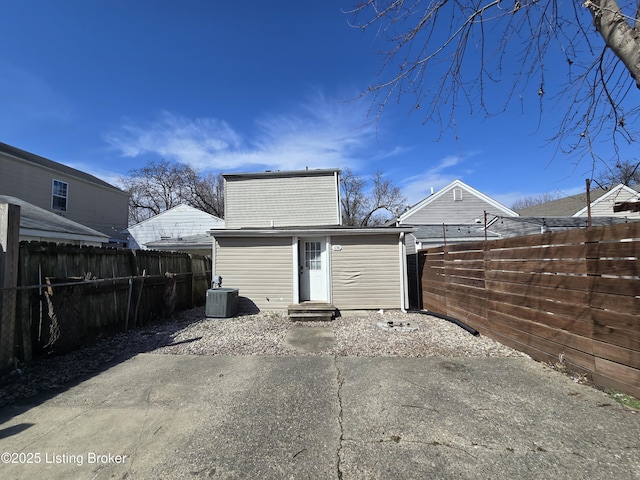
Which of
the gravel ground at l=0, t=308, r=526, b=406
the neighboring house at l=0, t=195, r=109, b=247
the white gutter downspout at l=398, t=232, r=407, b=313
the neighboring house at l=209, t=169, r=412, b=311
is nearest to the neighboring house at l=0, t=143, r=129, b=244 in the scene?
the neighboring house at l=0, t=195, r=109, b=247

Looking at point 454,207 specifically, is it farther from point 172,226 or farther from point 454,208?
point 172,226

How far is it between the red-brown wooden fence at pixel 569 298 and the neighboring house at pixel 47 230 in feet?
41.3

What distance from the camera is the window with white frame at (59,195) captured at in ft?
53.4

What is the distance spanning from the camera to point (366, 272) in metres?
9.23

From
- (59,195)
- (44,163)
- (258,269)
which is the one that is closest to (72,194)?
(59,195)

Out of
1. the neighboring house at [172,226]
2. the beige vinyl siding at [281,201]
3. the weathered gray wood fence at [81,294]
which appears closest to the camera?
the weathered gray wood fence at [81,294]

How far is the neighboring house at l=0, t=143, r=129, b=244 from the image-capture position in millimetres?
14453

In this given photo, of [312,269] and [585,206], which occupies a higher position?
[585,206]

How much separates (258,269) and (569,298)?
7354 mm

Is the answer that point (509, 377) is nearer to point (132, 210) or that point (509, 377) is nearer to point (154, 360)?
point (154, 360)

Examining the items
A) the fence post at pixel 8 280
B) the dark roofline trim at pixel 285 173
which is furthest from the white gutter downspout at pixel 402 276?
the fence post at pixel 8 280

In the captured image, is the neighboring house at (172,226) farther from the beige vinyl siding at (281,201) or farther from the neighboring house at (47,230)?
the beige vinyl siding at (281,201)

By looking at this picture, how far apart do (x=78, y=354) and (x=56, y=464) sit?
123 inches

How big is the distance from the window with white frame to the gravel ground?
13.6 metres
